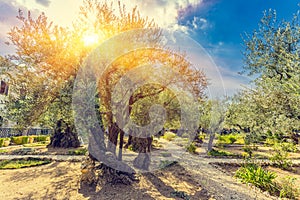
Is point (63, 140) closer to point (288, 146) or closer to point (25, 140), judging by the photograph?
point (25, 140)

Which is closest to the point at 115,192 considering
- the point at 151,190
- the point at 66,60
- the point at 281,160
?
the point at 151,190

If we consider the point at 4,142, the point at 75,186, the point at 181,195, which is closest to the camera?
the point at 181,195

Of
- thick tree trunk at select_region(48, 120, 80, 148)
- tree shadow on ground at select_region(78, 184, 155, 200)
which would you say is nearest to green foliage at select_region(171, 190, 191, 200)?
tree shadow on ground at select_region(78, 184, 155, 200)

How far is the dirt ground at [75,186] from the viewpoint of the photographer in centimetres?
627

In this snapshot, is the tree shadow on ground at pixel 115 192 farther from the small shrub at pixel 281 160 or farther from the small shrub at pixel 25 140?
the small shrub at pixel 25 140

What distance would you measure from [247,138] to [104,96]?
24.3 feet

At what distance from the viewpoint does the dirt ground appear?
6.27 m

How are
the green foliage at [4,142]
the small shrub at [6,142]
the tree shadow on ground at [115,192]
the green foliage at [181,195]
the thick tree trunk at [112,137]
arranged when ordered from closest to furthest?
the tree shadow on ground at [115,192]
the green foliage at [181,195]
the thick tree trunk at [112,137]
the green foliage at [4,142]
the small shrub at [6,142]

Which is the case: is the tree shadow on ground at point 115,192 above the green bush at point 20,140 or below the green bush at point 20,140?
below

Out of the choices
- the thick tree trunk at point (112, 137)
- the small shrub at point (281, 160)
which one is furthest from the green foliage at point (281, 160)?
the thick tree trunk at point (112, 137)

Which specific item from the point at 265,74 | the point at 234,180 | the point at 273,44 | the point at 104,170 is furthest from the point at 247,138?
the point at 104,170

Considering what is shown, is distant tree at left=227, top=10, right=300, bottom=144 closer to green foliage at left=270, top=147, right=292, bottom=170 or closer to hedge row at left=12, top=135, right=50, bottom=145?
green foliage at left=270, top=147, right=292, bottom=170

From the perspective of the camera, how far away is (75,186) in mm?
7160

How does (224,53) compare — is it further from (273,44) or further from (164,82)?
(164,82)
